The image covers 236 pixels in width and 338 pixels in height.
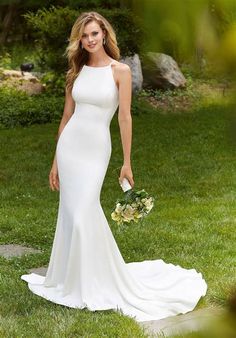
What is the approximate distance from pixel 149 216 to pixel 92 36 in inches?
102

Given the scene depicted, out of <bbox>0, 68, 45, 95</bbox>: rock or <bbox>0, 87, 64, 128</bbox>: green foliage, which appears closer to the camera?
<bbox>0, 87, 64, 128</bbox>: green foliage

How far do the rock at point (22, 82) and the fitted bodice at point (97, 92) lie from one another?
8.38 meters

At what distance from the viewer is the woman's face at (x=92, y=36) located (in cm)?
407

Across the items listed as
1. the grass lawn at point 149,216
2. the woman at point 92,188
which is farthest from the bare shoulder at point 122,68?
the grass lawn at point 149,216

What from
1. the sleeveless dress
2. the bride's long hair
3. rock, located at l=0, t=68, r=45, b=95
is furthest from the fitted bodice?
rock, located at l=0, t=68, r=45, b=95

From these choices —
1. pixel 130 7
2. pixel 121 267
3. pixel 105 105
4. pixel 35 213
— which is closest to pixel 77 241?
pixel 121 267

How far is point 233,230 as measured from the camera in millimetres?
5852

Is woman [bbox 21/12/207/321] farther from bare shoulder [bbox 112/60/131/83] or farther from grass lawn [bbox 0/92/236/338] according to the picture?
grass lawn [bbox 0/92/236/338]

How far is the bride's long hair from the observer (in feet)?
13.5

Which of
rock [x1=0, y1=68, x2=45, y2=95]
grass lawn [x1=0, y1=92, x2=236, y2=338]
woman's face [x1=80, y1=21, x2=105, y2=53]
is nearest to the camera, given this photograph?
grass lawn [x1=0, y1=92, x2=236, y2=338]

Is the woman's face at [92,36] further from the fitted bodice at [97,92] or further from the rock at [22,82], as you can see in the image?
the rock at [22,82]

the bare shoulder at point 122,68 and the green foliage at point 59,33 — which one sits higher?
the bare shoulder at point 122,68

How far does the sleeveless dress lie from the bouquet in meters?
0.15

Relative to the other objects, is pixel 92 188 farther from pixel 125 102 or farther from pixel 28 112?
pixel 28 112
